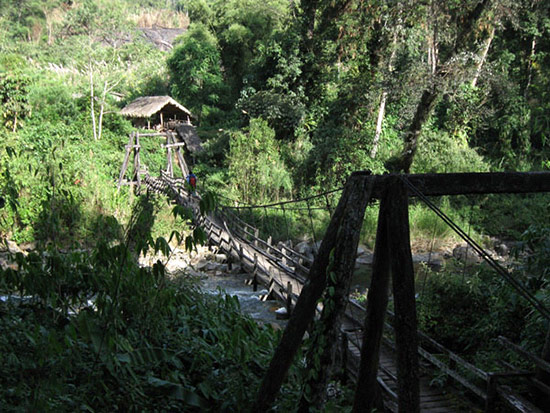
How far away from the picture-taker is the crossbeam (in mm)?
1975

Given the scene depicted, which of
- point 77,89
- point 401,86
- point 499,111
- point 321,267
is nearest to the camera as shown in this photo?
point 321,267

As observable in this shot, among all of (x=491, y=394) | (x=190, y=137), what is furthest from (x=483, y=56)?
(x=491, y=394)

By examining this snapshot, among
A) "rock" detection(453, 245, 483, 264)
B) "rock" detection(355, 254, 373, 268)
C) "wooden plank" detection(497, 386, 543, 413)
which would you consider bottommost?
"rock" detection(355, 254, 373, 268)

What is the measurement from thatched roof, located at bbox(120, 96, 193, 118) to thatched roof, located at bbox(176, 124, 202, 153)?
36.9 inches

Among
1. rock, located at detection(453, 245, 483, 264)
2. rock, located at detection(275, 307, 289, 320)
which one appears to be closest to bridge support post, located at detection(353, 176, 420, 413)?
rock, located at detection(275, 307, 289, 320)

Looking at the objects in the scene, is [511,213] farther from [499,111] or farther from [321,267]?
[321,267]

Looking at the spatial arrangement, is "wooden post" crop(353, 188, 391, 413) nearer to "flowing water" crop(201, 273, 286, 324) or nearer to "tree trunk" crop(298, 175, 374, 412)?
"tree trunk" crop(298, 175, 374, 412)

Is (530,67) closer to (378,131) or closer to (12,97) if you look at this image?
(378,131)

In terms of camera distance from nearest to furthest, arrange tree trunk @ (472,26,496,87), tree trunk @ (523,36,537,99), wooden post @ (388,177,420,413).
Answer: wooden post @ (388,177,420,413)
tree trunk @ (472,26,496,87)
tree trunk @ (523,36,537,99)

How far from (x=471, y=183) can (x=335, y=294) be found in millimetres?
810

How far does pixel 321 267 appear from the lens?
2072 mm

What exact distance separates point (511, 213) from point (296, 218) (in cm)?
611

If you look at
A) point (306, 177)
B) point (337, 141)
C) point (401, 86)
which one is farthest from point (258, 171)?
point (401, 86)

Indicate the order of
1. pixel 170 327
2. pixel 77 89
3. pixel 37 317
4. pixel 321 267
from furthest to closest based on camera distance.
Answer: pixel 77 89, pixel 170 327, pixel 37 317, pixel 321 267
